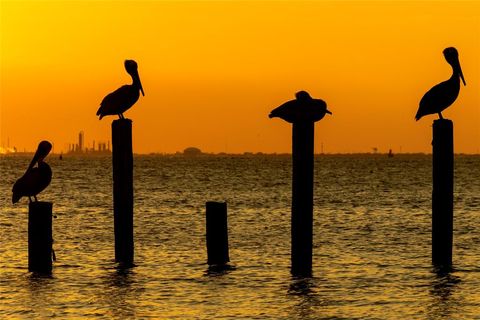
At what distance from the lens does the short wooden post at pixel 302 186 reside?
1733 centimetres

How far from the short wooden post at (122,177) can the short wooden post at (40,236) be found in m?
1.18

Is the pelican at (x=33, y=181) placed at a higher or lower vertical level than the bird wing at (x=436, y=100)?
lower

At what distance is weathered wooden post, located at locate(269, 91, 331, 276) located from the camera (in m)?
17.3

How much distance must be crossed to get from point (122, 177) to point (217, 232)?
2.21 m

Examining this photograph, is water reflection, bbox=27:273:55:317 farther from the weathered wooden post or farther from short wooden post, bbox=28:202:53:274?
the weathered wooden post

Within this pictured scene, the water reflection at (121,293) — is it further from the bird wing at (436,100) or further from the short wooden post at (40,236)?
the bird wing at (436,100)

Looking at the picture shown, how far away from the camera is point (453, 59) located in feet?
66.2

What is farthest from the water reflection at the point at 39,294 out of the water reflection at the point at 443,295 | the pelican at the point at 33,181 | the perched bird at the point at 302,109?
the water reflection at the point at 443,295

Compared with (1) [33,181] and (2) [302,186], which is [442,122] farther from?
(1) [33,181]

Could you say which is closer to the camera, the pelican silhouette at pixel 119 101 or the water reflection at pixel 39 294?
the water reflection at pixel 39 294

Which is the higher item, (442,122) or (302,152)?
(442,122)

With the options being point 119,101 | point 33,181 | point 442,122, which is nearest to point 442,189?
point 442,122

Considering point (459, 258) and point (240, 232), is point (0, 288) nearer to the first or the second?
point (459, 258)

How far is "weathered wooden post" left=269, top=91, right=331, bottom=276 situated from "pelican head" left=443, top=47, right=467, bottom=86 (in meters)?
3.47
